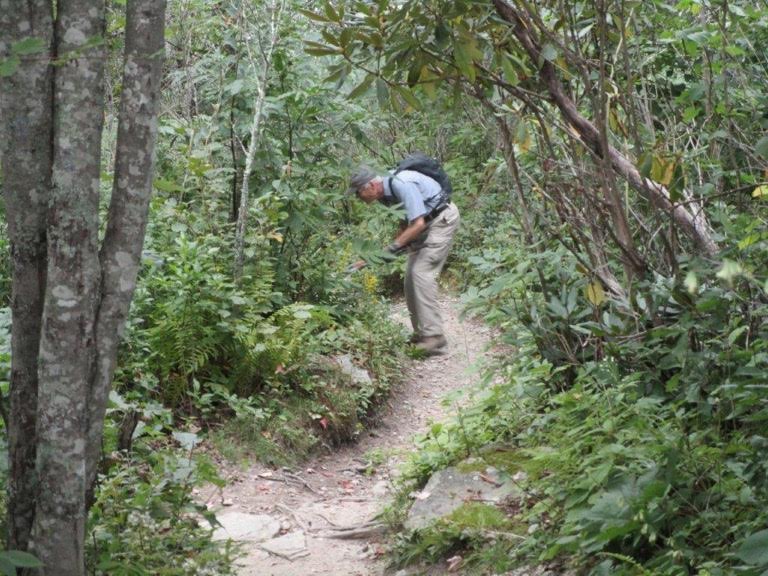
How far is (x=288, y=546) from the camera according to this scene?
20.8 feet

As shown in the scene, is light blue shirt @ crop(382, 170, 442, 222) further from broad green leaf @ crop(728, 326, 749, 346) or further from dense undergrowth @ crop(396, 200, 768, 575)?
broad green leaf @ crop(728, 326, 749, 346)

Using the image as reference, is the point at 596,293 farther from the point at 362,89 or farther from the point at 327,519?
the point at 327,519

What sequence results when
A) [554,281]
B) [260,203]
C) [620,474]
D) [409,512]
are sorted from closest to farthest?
[620,474], [409,512], [554,281], [260,203]

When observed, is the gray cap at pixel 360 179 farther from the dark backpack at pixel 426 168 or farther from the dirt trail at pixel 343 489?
the dirt trail at pixel 343 489

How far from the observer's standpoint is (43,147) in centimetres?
372

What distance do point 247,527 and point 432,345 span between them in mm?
4735

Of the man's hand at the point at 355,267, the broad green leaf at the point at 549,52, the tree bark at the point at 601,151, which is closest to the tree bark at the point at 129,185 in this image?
the tree bark at the point at 601,151

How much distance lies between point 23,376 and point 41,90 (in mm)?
1140

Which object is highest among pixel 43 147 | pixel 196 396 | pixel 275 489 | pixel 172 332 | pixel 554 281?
pixel 43 147

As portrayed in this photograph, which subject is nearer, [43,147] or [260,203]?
[43,147]

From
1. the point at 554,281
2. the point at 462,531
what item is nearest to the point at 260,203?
the point at 554,281

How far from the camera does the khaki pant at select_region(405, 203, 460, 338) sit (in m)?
10.6

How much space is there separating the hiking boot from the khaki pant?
7cm

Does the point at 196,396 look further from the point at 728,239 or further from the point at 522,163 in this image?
the point at 728,239
